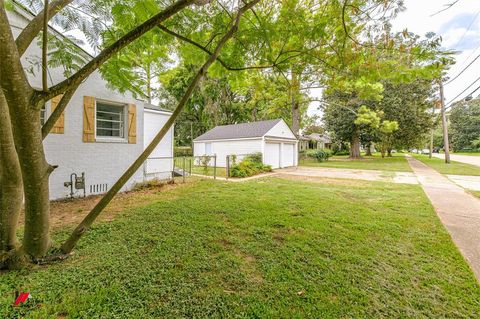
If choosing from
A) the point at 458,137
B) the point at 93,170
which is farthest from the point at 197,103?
the point at 458,137

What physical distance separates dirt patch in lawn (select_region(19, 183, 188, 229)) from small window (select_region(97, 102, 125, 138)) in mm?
2039

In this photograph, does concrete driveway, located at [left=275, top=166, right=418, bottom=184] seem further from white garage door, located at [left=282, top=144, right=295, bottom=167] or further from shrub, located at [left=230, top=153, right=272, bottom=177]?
white garage door, located at [left=282, top=144, right=295, bottom=167]

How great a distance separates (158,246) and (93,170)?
462 centimetres

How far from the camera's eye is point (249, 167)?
12.0 m

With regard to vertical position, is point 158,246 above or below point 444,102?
below

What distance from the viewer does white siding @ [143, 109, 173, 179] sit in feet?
27.4

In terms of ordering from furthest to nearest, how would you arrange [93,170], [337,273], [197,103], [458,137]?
[458,137] → [197,103] → [93,170] → [337,273]

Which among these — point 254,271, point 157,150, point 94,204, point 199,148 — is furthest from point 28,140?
point 199,148

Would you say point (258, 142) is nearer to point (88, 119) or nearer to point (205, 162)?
point (205, 162)

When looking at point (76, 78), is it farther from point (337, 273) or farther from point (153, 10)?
point (337, 273)

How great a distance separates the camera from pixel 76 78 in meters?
2.20

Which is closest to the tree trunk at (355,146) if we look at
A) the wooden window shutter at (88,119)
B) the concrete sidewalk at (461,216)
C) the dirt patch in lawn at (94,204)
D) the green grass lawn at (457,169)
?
the green grass lawn at (457,169)

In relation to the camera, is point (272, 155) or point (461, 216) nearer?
point (461, 216)

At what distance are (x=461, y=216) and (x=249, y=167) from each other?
8.47 meters
